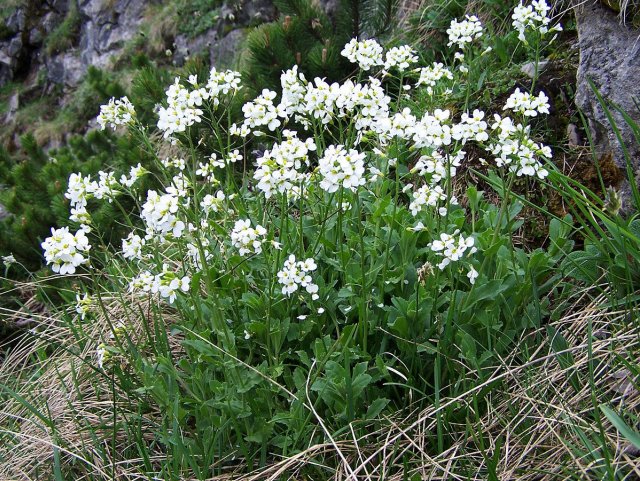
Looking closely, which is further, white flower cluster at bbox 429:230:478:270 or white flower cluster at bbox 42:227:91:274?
white flower cluster at bbox 429:230:478:270

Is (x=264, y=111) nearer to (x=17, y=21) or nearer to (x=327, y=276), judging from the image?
(x=327, y=276)

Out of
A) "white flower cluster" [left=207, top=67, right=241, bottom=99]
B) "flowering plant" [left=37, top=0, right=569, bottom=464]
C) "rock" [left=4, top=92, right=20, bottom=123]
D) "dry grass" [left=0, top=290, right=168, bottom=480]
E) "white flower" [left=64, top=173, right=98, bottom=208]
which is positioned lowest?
"rock" [left=4, top=92, right=20, bottom=123]

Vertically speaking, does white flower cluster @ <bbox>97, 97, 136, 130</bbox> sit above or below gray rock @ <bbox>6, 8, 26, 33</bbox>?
above

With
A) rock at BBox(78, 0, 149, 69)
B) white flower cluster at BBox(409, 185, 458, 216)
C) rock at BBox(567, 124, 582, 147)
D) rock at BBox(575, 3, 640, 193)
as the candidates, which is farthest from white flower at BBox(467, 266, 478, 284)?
rock at BBox(78, 0, 149, 69)

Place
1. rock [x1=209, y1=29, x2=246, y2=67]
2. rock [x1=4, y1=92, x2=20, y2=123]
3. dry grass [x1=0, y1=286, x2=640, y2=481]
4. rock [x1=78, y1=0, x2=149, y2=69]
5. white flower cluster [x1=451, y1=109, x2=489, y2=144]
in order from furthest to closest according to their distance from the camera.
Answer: rock [x1=4, y1=92, x2=20, y2=123] → rock [x1=78, y1=0, x2=149, y2=69] → rock [x1=209, y1=29, x2=246, y2=67] → white flower cluster [x1=451, y1=109, x2=489, y2=144] → dry grass [x1=0, y1=286, x2=640, y2=481]

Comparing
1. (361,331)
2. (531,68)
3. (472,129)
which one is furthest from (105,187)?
(531,68)

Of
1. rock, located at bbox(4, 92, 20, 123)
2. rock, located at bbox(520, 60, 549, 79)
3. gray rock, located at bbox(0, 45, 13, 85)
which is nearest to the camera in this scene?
rock, located at bbox(520, 60, 549, 79)

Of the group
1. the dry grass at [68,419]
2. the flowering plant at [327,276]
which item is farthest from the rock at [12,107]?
the flowering plant at [327,276]

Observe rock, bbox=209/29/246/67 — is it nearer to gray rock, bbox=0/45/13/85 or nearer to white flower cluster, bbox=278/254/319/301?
white flower cluster, bbox=278/254/319/301
